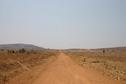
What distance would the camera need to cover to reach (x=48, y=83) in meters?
14.2

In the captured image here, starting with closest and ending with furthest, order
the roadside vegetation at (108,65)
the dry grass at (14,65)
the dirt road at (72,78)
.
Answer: the dirt road at (72,78), the dry grass at (14,65), the roadside vegetation at (108,65)

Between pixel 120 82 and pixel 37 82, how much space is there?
5.80 meters

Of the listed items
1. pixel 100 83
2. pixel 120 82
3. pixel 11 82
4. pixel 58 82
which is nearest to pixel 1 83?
pixel 11 82

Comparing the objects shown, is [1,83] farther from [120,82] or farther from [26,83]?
[120,82]

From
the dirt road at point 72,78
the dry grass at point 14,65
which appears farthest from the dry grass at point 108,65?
the dry grass at point 14,65

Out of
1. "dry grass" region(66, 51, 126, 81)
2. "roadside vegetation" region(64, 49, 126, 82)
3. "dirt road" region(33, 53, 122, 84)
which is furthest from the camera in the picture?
"roadside vegetation" region(64, 49, 126, 82)

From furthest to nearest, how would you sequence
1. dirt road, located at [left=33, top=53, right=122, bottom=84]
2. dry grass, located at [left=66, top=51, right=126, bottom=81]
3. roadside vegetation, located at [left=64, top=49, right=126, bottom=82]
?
roadside vegetation, located at [left=64, top=49, right=126, bottom=82] → dry grass, located at [left=66, top=51, right=126, bottom=81] → dirt road, located at [left=33, top=53, right=122, bottom=84]

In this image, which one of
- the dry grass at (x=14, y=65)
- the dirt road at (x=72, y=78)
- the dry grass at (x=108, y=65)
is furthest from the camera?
the dry grass at (x=108, y=65)

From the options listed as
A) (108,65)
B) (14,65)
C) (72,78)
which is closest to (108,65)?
(108,65)

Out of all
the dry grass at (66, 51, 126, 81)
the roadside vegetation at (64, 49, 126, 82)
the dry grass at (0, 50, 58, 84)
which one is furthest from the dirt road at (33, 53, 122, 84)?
the dry grass at (0, 50, 58, 84)

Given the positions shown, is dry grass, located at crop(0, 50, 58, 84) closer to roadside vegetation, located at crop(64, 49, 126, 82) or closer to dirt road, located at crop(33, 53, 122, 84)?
dirt road, located at crop(33, 53, 122, 84)

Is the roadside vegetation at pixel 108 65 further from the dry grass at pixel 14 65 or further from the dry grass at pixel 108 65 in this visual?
the dry grass at pixel 14 65

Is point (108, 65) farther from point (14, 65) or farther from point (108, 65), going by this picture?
point (14, 65)

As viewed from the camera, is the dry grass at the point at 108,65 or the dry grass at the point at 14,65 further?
the dry grass at the point at 108,65
